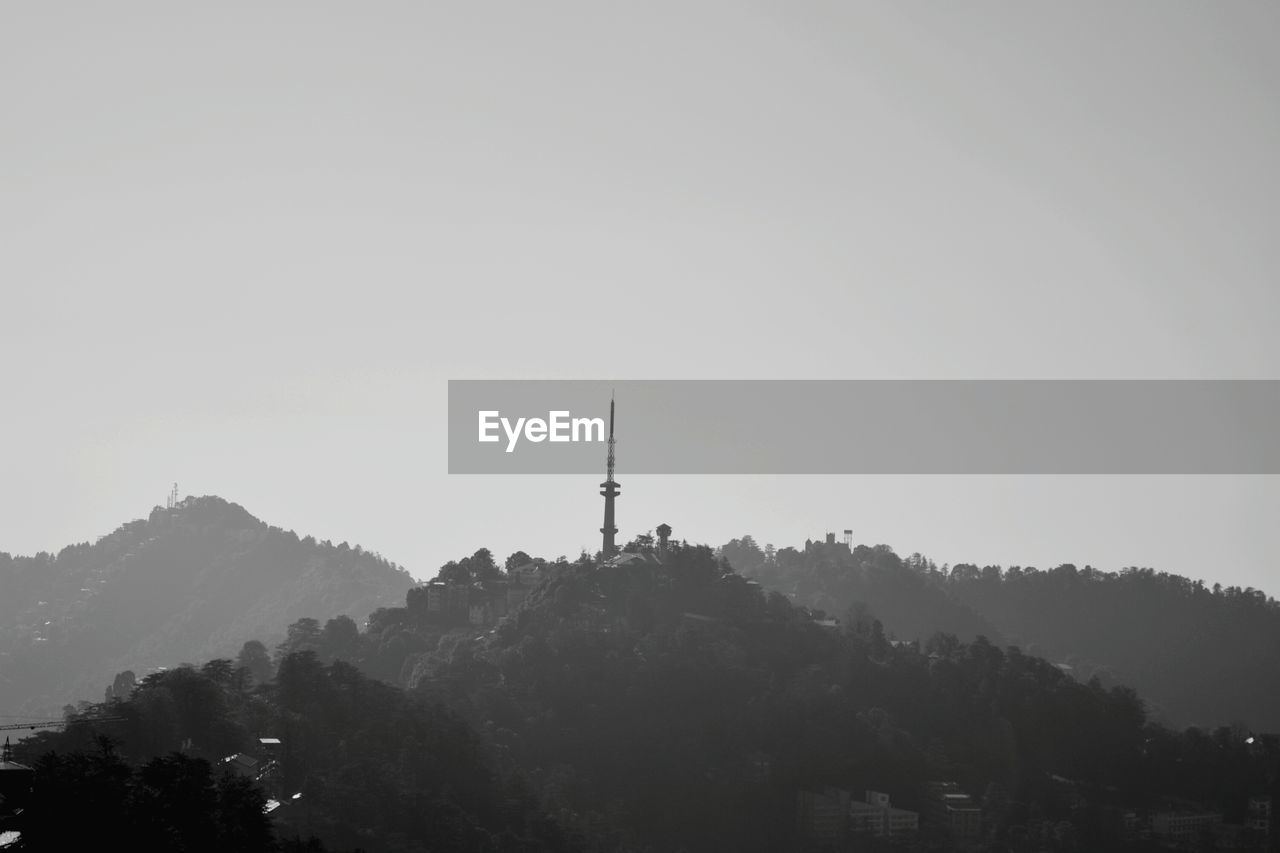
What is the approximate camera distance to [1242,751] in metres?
96.7

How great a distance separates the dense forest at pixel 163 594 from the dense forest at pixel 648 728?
46.5 metres

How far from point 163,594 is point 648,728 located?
88.9 m

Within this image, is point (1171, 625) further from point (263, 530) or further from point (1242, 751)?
point (263, 530)

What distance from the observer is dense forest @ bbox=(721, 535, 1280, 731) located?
123 m

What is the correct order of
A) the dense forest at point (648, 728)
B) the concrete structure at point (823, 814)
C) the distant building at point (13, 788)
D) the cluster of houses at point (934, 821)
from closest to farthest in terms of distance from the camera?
the distant building at point (13, 788) → the dense forest at point (648, 728) → the concrete structure at point (823, 814) → the cluster of houses at point (934, 821)

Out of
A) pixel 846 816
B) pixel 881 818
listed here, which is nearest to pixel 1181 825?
pixel 881 818

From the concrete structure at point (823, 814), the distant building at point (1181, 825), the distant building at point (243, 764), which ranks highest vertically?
the distant building at point (243, 764)

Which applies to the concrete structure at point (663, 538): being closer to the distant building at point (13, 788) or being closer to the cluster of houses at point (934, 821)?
the cluster of houses at point (934, 821)

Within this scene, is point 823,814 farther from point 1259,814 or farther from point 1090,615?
point 1090,615

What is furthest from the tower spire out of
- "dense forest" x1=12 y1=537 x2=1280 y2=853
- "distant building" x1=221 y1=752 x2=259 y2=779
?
"distant building" x1=221 y1=752 x2=259 y2=779

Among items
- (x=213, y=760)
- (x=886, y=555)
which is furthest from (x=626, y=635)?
(x=886, y=555)

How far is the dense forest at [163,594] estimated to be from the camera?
142 m

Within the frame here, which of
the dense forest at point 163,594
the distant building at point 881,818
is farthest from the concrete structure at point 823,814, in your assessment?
the dense forest at point 163,594

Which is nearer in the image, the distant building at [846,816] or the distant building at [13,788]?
the distant building at [13,788]
